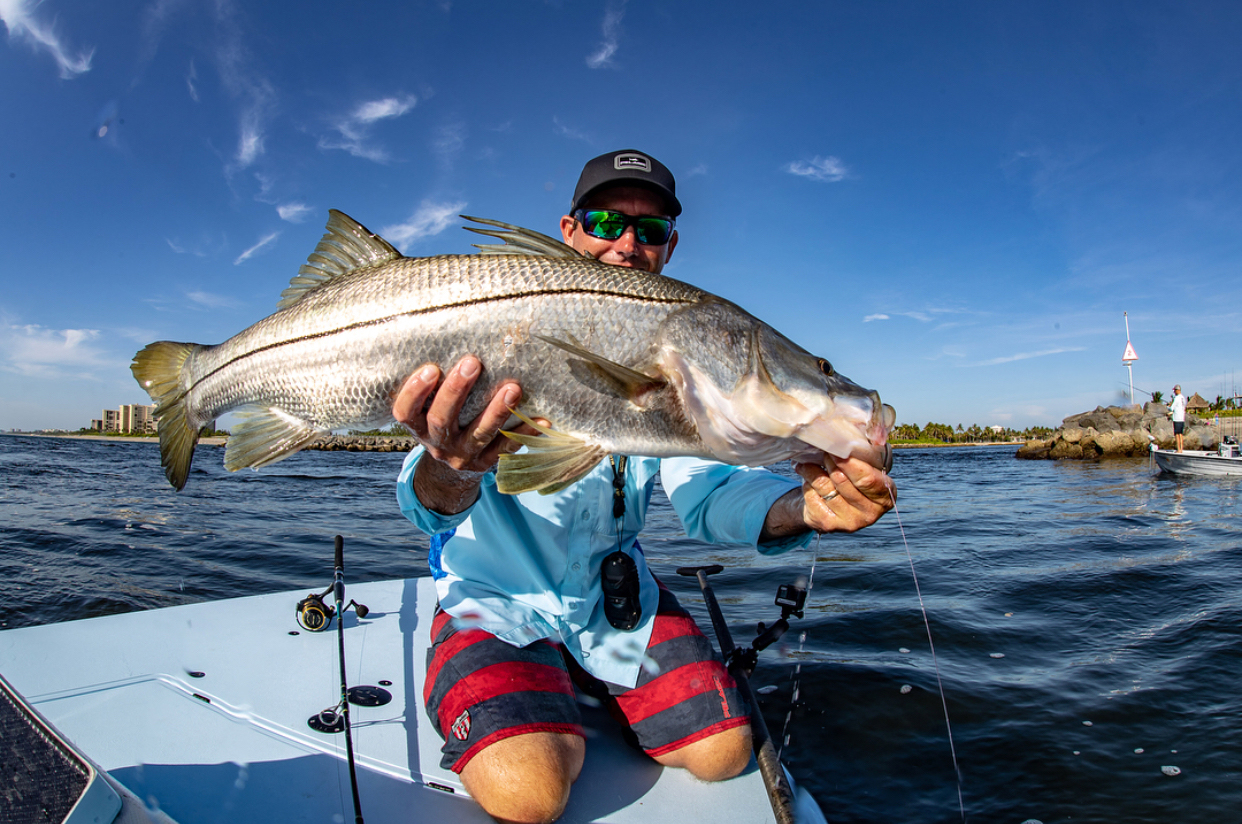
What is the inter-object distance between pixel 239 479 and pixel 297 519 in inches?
514

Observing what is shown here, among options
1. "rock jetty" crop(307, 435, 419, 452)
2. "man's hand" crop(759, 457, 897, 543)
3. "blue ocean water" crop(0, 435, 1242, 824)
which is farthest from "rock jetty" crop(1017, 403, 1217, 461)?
"rock jetty" crop(307, 435, 419, 452)

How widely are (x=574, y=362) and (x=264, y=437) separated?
4.31 feet

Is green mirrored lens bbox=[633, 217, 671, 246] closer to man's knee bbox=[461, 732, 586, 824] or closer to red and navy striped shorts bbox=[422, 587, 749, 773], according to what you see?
red and navy striped shorts bbox=[422, 587, 749, 773]

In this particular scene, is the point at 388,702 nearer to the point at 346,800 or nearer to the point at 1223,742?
the point at 346,800

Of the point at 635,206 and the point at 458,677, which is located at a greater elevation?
the point at 635,206

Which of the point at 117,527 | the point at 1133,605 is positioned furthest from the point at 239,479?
the point at 1133,605

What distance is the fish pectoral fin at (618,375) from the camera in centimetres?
201

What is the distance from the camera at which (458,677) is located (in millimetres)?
2920

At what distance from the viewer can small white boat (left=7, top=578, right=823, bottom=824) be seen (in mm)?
2430

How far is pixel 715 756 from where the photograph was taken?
9.37ft

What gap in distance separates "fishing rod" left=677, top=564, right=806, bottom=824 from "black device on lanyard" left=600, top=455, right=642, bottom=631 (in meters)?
0.71

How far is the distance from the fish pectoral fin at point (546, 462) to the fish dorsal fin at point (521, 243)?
0.63 meters

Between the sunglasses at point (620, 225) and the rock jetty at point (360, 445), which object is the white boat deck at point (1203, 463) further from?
the rock jetty at point (360, 445)

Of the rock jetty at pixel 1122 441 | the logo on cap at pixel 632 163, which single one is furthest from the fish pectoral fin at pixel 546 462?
the rock jetty at pixel 1122 441
